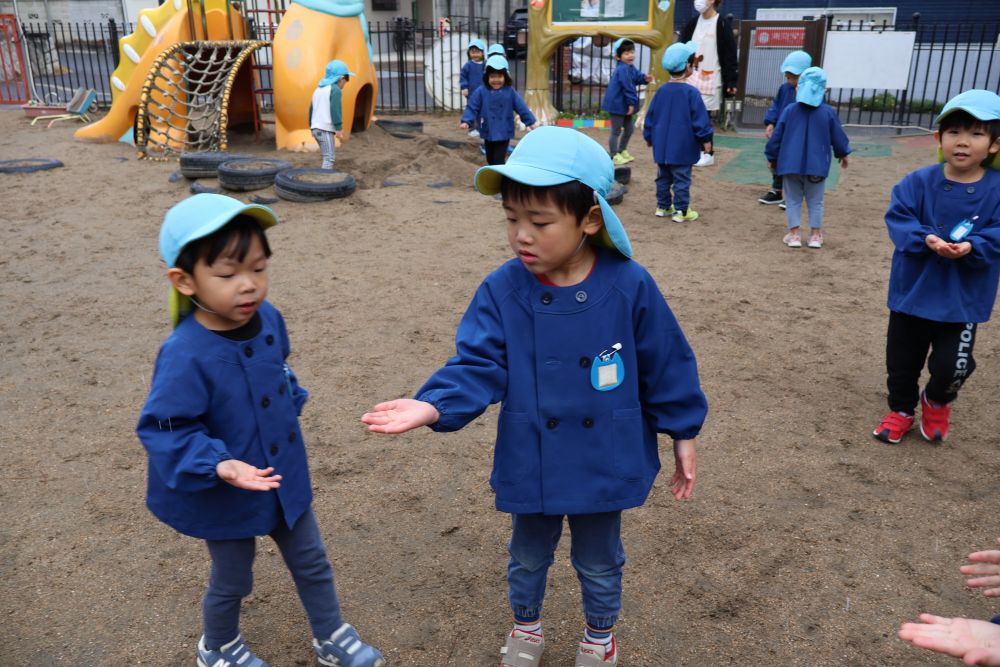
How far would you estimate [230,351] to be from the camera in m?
2.16

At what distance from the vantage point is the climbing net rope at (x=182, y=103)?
11.5 m

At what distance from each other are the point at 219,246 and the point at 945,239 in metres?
3.14

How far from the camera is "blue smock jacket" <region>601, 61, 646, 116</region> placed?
1081 cm

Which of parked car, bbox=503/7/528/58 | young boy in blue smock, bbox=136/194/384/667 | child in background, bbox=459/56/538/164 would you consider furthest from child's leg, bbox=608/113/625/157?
parked car, bbox=503/7/528/58

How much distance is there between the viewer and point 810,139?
7.02 m

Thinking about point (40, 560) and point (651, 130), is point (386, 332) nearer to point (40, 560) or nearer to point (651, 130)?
point (40, 560)

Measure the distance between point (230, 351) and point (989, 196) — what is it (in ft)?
10.6

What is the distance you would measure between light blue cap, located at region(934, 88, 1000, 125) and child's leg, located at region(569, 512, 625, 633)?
2.42 meters

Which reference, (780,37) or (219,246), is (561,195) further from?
(780,37)

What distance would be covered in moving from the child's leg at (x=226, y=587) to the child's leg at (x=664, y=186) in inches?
268

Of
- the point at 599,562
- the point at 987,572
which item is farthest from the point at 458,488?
the point at 987,572

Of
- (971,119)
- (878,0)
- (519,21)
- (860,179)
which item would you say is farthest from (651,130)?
(519,21)

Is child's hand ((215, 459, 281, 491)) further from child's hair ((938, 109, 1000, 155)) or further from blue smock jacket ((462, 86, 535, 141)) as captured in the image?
blue smock jacket ((462, 86, 535, 141))

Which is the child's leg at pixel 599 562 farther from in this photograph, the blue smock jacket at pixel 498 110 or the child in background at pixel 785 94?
the blue smock jacket at pixel 498 110
